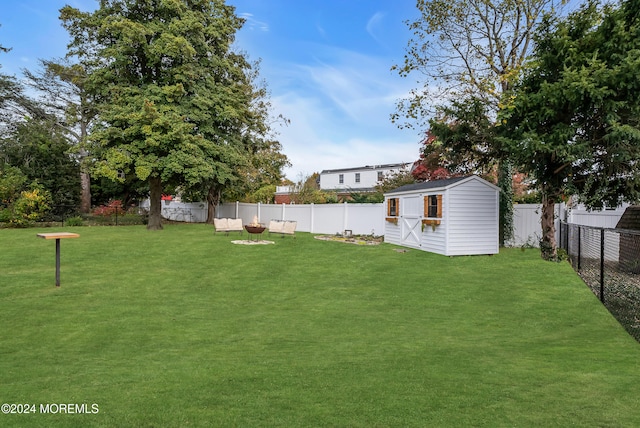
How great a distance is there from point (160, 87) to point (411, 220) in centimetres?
1594

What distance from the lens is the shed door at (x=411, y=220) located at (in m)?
15.0

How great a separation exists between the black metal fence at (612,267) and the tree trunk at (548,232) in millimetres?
473

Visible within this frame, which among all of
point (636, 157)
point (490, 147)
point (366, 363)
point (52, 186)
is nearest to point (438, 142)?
point (490, 147)

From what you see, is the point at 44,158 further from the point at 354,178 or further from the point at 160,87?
the point at 354,178

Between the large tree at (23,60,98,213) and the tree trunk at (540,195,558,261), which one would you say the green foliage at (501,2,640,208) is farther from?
the large tree at (23,60,98,213)

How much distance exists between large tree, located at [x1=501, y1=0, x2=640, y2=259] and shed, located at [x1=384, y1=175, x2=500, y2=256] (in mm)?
1557

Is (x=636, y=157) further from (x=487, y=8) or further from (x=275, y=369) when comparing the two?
(x=275, y=369)

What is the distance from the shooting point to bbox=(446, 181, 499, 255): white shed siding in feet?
43.9

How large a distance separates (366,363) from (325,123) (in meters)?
20.8

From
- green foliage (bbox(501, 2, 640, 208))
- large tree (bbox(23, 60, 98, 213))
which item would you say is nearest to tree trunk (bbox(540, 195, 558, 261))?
green foliage (bbox(501, 2, 640, 208))

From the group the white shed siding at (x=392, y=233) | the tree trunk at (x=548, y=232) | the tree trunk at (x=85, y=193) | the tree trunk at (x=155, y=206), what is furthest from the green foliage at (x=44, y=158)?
the tree trunk at (x=548, y=232)

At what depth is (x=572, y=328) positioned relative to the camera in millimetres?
6602

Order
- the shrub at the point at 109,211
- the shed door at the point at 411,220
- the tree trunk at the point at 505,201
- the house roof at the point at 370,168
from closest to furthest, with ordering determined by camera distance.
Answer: the shed door at the point at 411,220 → the tree trunk at the point at 505,201 → the shrub at the point at 109,211 → the house roof at the point at 370,168

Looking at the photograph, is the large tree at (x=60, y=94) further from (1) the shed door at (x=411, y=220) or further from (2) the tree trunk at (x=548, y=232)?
(2) the tree trunk at (x=548, y=232)
